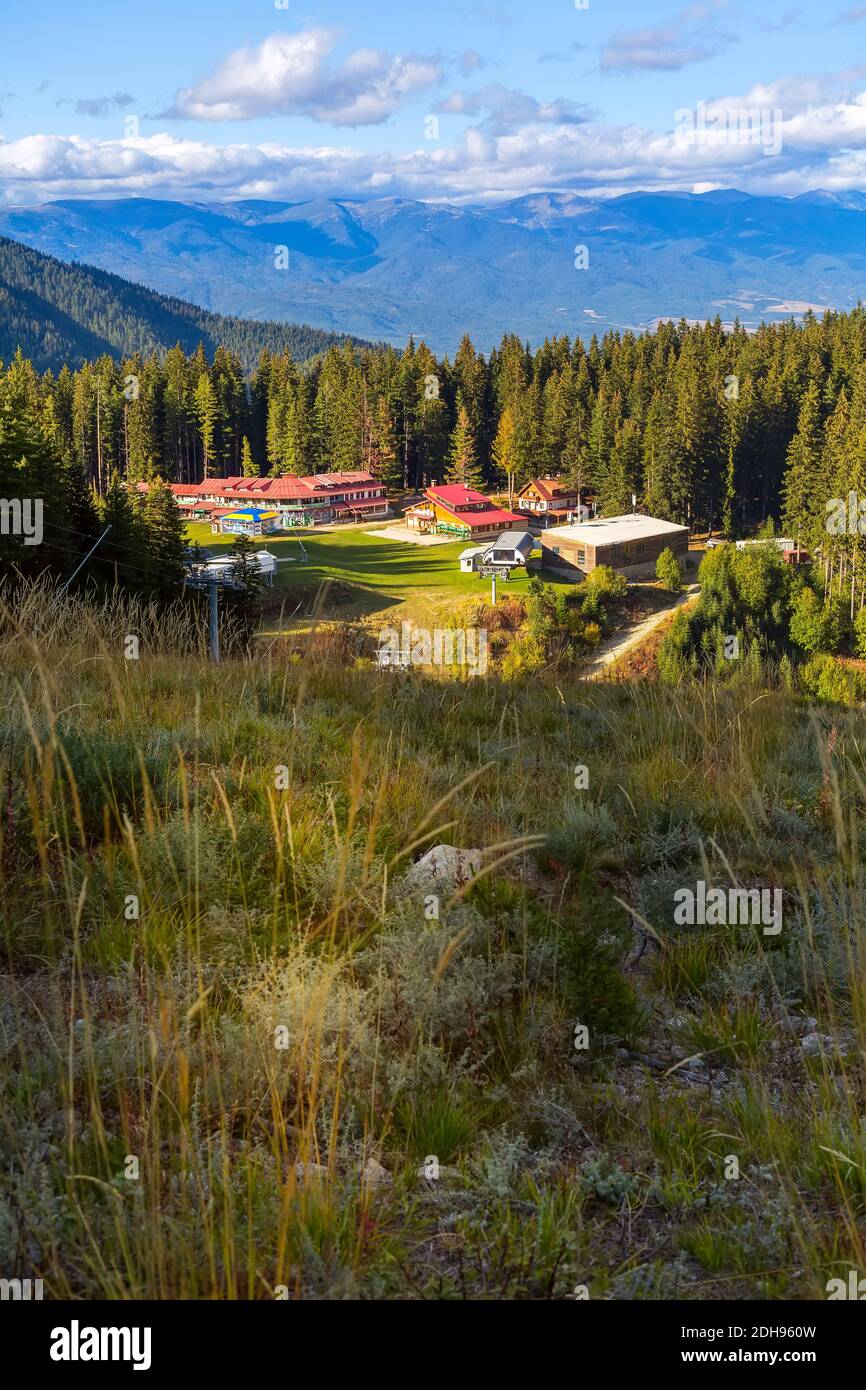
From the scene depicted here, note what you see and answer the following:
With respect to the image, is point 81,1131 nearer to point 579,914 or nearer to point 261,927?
point 261,927

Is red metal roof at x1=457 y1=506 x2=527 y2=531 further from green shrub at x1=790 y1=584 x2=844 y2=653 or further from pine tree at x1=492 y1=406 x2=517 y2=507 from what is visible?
green shrub at x1=790 y1=584 x2=844 y2=653

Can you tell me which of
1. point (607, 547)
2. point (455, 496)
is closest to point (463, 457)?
point (455, 496)

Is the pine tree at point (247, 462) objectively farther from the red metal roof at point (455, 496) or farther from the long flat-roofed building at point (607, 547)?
the long flat-roofed building at point (607, 547)

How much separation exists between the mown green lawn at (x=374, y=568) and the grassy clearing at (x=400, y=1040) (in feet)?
156

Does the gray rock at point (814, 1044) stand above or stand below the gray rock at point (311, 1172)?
below

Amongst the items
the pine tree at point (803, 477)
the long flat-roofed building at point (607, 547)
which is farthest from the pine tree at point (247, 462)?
the pine tree at point (803, 477)

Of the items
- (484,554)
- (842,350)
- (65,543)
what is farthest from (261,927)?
(842,350)

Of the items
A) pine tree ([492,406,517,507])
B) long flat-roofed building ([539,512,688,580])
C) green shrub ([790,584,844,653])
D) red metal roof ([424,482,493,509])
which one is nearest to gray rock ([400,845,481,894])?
Answer: green shrub ([790,584,844,653])

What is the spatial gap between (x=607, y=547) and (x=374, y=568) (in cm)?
1554

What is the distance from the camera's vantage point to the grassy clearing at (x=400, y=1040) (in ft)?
6.73

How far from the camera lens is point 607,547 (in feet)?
220

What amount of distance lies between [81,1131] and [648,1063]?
5.25ft

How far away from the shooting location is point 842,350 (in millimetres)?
91875

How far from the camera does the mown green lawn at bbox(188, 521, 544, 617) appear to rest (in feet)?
196
